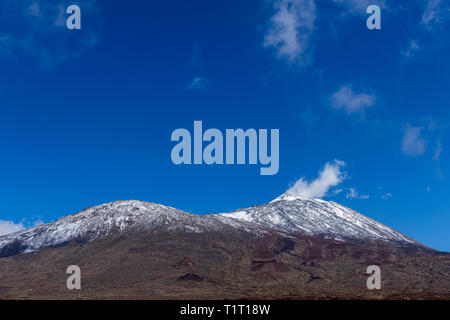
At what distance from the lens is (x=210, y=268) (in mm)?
154625

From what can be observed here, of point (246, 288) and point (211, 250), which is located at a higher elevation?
point (211, 250)

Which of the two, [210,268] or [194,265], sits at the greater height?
[194,265]

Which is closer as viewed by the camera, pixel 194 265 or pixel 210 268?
pixel 210 268

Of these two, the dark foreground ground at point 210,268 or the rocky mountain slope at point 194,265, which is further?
the rocky mountain slope at point 194,265

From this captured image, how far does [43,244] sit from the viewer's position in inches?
7480

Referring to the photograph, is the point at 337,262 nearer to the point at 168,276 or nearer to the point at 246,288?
the point at 246,288

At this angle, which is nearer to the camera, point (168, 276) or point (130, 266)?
point (168, 276)

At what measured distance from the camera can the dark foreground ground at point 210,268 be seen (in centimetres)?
12675

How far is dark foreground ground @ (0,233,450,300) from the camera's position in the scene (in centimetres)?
12675

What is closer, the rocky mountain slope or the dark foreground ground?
the dark foreground ground
